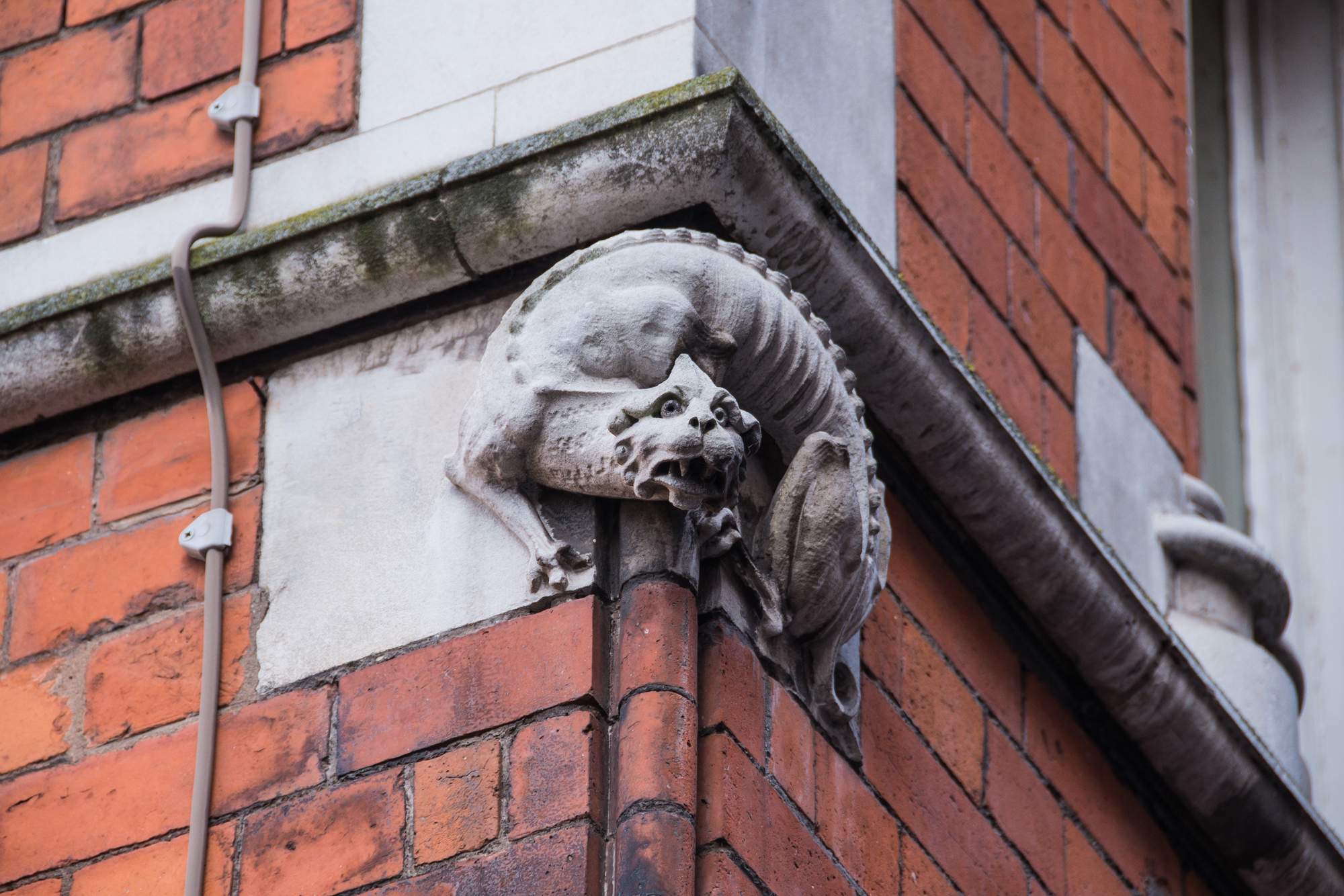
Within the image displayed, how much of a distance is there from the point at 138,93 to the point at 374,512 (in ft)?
2.67

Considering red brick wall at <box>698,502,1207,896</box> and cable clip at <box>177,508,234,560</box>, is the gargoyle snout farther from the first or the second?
cable clip at <box>177,508,234,560</box>

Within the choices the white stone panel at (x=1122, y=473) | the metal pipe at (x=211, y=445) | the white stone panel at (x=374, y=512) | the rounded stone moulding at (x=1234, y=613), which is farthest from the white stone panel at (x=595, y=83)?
the rounded stone moulding at (x=1234, y=613)

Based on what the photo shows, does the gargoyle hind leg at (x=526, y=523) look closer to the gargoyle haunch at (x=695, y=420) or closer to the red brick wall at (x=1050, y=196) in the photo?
the gargoyle haunch at (x=695, y=420)

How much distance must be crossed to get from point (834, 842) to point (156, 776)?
0.71 metres

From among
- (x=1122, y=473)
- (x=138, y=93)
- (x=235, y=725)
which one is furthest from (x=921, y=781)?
(x=138, y=93)

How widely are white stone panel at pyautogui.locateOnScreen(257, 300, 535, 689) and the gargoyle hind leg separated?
0.06 feet

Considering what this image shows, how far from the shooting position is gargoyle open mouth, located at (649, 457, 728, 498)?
2805 mm

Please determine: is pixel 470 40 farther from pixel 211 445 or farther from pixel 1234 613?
pixel 1234 613

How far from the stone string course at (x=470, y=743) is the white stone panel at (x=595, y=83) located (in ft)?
1.43

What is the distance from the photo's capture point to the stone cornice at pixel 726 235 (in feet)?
10.2

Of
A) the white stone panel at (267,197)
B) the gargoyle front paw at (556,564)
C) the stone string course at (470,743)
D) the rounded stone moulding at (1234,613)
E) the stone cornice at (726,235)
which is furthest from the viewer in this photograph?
the rounded stone moulding at (1234,613)

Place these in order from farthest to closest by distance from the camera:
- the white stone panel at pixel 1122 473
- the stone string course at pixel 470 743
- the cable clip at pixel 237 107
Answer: the white stone panel at pixel 1122 473, the cable clip at pixel 237 107, the stone string course at pixel 470 743

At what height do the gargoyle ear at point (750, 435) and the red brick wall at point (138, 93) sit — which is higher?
the red brick wall at point (138, 93)

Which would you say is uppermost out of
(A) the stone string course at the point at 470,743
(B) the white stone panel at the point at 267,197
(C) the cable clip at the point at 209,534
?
(B) the white stone panel at the point at 267,197
